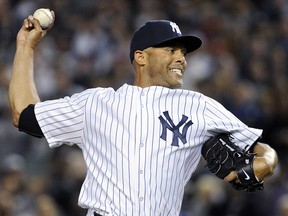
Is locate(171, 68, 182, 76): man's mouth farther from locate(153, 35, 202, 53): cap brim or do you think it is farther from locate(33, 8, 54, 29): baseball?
locate(33, 8, 54, 29): baseball

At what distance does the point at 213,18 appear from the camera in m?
12.3

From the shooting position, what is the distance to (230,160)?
4.92 metres

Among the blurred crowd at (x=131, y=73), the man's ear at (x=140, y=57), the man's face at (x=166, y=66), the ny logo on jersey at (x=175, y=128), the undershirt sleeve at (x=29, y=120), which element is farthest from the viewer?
the blurred crowd at (x=131, y=73)

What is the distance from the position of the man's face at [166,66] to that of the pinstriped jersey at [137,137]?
11 centimetres

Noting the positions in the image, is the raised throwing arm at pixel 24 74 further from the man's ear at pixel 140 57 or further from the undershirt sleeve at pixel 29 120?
the man's ear at pixel 140 57

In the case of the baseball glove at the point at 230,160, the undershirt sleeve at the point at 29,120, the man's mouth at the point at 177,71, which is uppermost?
the man's mouth at the point at 177,71

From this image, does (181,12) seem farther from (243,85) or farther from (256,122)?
(256,122)

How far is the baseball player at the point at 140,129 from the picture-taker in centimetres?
494

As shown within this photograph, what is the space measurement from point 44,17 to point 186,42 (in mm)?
846

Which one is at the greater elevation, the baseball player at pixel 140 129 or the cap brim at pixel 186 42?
the cap brim at pixel 186 42

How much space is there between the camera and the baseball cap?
17.3 feet

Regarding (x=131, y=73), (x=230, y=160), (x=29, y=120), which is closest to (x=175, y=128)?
(x=230, y=160)

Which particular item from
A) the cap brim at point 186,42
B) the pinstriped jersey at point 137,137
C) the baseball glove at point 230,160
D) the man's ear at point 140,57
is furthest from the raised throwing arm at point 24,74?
the baseball glove at point 230,160

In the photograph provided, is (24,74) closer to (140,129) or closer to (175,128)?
(140,129)
